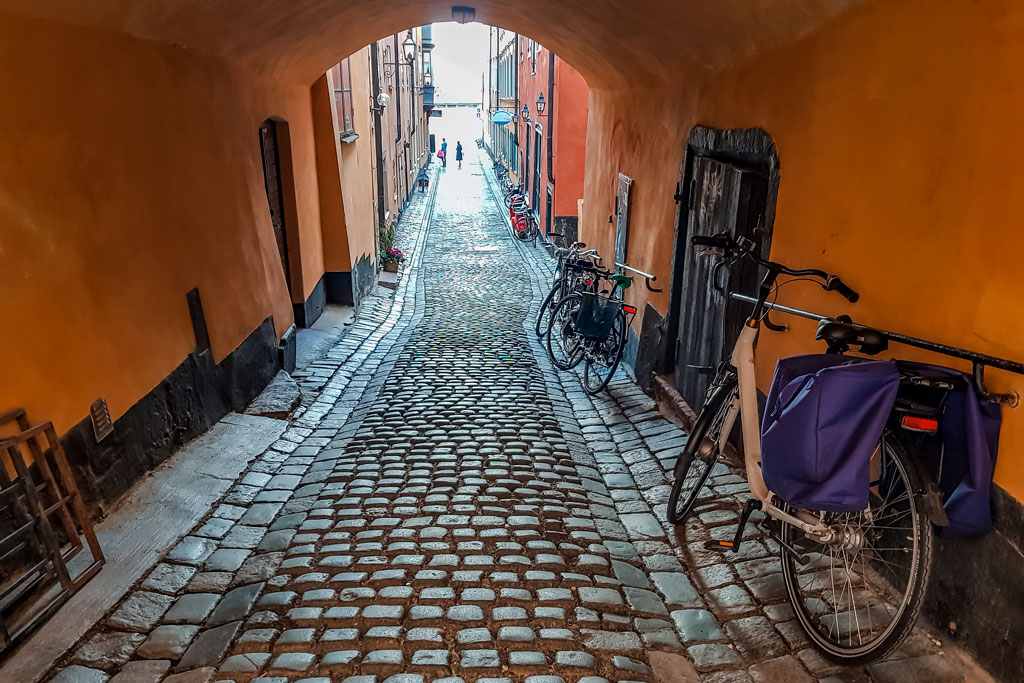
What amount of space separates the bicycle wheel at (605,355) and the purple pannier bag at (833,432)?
4421 mm

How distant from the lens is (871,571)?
3.19m

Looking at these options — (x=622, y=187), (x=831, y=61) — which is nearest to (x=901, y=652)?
(x=831, y=61)

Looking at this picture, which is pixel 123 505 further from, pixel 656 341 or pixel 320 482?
pixel 656 341

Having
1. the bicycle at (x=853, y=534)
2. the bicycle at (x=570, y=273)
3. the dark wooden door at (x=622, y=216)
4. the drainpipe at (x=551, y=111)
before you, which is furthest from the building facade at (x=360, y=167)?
the bicycle at (x=853, y=534)

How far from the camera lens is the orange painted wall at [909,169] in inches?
93.8

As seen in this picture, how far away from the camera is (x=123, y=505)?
399 centimetres

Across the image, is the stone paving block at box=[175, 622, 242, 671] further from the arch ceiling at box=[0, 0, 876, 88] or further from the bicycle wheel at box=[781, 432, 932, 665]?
the arch ceiling at box=[0, 0, 876, 88]

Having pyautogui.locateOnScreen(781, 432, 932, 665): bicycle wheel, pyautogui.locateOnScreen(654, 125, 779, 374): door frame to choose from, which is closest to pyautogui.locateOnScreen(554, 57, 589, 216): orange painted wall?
pyautogui.locateOnScreen(654, 125, 779, 374): door frame

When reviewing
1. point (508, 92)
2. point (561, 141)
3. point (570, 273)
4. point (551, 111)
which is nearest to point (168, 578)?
point (570, 273)

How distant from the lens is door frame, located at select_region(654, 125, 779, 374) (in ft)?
14.3

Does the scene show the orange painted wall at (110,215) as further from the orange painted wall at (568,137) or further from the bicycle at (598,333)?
the orange painted wall at (568,137)

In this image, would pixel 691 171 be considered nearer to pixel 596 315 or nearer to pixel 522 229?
pixel 596 315

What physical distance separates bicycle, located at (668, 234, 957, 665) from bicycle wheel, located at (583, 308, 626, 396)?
3.43 meters

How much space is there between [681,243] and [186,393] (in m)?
4.08
